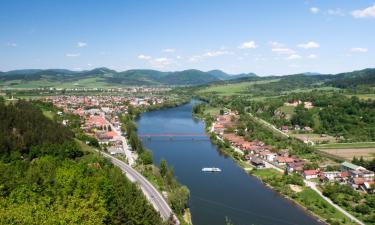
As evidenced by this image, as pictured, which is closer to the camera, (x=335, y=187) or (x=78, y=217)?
(x=78, y=217)

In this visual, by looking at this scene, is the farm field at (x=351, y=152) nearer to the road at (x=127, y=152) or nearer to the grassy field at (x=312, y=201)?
the grassy field at (x=312, y=201)

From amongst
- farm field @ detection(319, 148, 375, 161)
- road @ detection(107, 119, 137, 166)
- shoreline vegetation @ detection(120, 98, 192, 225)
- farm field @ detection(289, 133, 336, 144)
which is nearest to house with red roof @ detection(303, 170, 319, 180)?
farm field @ detection(319, 148, 375, 161)

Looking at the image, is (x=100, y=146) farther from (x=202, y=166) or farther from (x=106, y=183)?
(x=106, y=183)

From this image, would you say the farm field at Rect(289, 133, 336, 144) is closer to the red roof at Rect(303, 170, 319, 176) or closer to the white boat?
the red roof at Rect(303, 170, 319, 176)

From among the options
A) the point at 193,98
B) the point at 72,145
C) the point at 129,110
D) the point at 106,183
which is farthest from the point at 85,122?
the point at 193,98

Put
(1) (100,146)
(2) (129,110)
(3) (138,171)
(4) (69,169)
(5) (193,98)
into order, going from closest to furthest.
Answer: (4) (69,169) < (3) (138,171) < (1) (100,146) < (2) (129,110) < (5) (193,98)

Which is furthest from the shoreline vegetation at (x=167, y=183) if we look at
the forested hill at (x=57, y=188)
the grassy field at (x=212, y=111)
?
the grassy field at (x=212, y=111)
